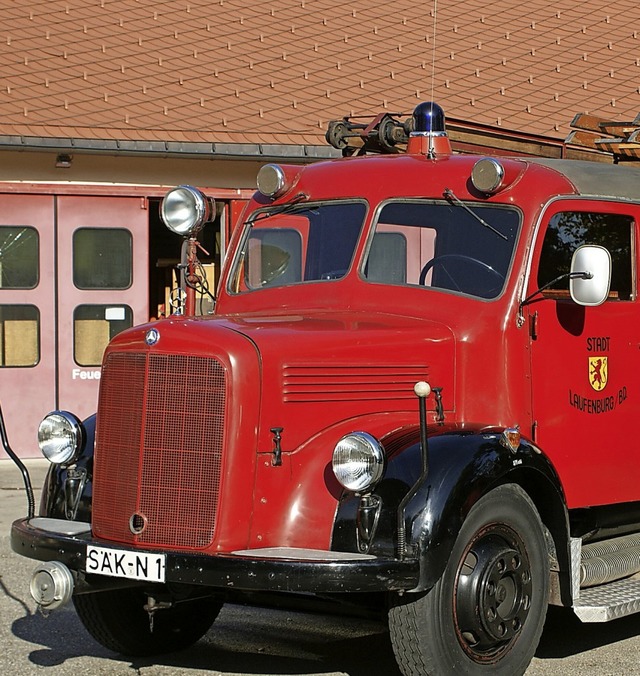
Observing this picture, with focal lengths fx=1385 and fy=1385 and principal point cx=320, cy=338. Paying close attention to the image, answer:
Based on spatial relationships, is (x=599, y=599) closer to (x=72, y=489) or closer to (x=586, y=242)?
(x=586, y=242)

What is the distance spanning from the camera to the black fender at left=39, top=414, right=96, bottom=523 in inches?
233

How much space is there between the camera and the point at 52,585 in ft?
17.7

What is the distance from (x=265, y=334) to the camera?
219 inches

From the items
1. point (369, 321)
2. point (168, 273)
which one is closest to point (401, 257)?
point (369, 321)

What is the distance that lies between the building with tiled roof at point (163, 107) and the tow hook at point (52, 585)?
7839 millimetres

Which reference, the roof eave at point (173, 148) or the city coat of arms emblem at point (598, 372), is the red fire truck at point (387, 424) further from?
the roof eave at point (173, 148)

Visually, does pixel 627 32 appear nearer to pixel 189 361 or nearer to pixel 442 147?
pixel 442 147

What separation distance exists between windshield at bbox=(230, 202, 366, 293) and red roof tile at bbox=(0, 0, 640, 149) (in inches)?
250

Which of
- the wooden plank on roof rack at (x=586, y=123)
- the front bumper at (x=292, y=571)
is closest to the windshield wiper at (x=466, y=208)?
the wooden plank on roof rack at (x=586, y=123)

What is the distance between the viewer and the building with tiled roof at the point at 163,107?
1330 centimetres

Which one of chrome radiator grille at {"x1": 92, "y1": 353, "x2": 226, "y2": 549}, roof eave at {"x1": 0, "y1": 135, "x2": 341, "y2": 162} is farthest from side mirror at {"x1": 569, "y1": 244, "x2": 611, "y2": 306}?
roof eave at {"x1": 0, "y1": 135, "x2": 341, "y2": 162}

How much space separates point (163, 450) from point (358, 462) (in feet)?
2.61

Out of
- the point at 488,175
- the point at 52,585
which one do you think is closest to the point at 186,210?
→ the point at 488,175

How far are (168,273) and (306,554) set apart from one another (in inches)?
436
